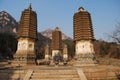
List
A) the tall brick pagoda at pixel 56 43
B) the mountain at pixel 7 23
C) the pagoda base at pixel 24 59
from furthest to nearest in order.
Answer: the mountain at pixel 7 23 < the tall brick pagoda at pixel 56 43 < the pagoda base at pixel 24 59

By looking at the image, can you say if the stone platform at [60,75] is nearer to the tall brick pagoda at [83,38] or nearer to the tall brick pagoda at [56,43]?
the tall brick pagoda at [83,38]

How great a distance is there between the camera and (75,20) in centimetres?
1688

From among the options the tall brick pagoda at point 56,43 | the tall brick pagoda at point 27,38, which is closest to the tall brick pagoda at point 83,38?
the tall brick pagoda at point 27,38

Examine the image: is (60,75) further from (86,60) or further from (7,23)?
(7,23)

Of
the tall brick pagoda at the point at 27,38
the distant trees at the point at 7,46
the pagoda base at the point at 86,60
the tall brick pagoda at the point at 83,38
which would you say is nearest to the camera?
the pagoda base at the point at 86,60

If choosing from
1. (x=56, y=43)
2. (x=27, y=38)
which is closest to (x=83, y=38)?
(x=27, y=38)

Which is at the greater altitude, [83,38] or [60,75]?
[83,38]

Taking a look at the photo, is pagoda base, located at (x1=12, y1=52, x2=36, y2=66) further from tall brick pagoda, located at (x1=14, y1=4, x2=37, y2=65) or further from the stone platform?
the stone platform

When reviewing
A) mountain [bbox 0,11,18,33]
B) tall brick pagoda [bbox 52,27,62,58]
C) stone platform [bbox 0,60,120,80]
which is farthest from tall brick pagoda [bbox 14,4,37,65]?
mountain [bbox 0,11,18,33]

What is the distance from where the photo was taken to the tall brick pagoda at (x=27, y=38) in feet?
53.1

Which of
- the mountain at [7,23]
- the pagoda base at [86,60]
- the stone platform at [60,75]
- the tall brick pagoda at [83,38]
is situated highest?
the mountain at [7,23]

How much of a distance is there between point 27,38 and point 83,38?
5.44m

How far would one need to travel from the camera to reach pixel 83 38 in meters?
15.7

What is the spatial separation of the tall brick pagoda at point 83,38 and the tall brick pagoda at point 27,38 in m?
4.26
